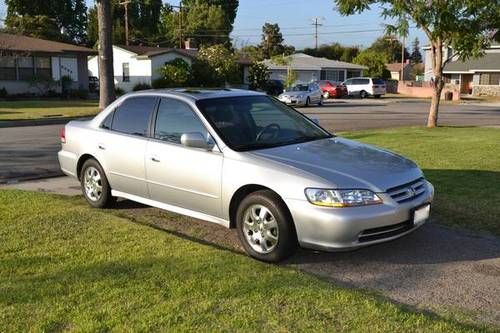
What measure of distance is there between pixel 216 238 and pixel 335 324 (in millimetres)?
2429

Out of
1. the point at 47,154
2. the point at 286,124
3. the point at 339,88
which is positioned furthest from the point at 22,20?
the point at 286,124

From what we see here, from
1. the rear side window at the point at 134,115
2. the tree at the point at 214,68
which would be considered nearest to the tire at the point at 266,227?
the rear side window at the point at 134,115

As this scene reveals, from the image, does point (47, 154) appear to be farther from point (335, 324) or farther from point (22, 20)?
point (22, 20)

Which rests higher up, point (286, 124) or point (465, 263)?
point (286, 124)

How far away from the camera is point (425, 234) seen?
20.2 ft

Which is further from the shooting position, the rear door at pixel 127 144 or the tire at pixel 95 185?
the tire at pixel 95 185

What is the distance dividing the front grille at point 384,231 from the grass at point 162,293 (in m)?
0.59

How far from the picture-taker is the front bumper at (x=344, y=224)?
16.1ft

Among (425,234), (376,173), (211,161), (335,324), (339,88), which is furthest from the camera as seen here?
(339,88)

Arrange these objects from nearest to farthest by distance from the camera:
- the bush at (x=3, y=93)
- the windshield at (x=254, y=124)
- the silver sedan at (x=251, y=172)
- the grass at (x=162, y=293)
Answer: the grass at (x=162, y=293) < the silver sedan at (x=251, y=172) < the windshield at (x=254, y=124) < the bush at (x=3, y=93)

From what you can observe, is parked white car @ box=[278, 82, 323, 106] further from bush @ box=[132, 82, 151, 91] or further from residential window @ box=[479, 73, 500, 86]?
residential window @ box=[479, 73, 500, 86]

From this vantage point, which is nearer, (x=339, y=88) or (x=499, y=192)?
(x=499, y=192)

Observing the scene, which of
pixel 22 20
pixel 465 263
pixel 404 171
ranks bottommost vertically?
pixel 465 263

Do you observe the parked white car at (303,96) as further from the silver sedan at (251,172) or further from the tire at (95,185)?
the silver sedan at (251,172)
